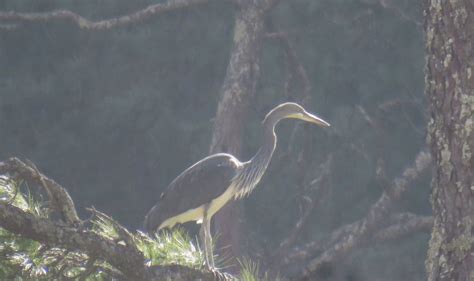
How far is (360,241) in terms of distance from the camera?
944cm

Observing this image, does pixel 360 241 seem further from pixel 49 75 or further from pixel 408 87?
pixel 49 75

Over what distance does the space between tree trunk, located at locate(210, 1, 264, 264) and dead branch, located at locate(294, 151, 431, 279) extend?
0.63m

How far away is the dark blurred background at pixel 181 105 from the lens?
9898 millimetres

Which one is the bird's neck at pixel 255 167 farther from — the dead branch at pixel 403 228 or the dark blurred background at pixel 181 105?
the dark blurred background at pixel 181 105

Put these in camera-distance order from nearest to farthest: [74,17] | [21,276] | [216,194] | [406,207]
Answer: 1. [21,276]
2. [216,194]
3. [74,17]
4. [406,207]

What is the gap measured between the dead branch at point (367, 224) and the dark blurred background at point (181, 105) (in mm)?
451

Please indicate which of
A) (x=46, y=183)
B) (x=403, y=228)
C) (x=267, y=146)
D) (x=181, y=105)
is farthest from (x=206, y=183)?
(x=46, y=183)

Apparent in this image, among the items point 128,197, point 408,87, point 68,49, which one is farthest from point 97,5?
point 408,87

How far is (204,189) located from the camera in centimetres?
743

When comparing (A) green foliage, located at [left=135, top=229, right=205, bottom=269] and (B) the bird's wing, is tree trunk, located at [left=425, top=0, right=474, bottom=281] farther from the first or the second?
(B) the bird's wing

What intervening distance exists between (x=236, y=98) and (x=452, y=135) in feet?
18.5

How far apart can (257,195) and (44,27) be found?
2.26m

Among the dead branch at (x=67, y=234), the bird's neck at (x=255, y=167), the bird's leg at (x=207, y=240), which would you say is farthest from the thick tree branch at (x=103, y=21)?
the dead branch at (x=67, y=234)

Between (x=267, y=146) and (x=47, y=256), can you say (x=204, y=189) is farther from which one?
(x=47, y=256)
